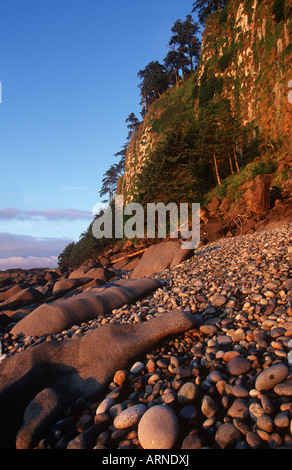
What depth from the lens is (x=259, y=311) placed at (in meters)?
3.72

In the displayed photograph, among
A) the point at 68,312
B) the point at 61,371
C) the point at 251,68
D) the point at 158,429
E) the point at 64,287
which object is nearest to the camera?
the point at 158,429

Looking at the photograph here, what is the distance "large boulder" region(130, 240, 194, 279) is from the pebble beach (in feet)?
16.4

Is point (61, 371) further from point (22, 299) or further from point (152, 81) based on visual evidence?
point (152, 81)

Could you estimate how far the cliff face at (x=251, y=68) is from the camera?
739 inches

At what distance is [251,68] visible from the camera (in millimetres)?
25547

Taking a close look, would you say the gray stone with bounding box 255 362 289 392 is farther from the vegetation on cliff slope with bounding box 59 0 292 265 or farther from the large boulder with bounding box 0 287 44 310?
the vegetation on cliff slope with bounding box 59 0 292 265

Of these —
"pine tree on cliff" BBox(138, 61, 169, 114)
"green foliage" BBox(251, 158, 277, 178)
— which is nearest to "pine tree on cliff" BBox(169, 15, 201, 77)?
"pine tree on cliff" BBox(138, 61, 169, 114)

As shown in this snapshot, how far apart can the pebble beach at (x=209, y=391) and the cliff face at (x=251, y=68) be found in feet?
55.8

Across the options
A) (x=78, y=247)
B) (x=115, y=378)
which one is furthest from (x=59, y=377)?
(x=78, y=247)

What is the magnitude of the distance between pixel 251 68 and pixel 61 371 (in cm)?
3035

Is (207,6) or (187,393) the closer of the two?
(187,393)

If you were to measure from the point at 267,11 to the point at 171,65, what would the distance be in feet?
123

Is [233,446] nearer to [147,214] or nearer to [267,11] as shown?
[147,214]

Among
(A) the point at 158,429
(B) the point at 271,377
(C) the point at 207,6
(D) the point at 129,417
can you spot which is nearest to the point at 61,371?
(D) the point at 129,417
